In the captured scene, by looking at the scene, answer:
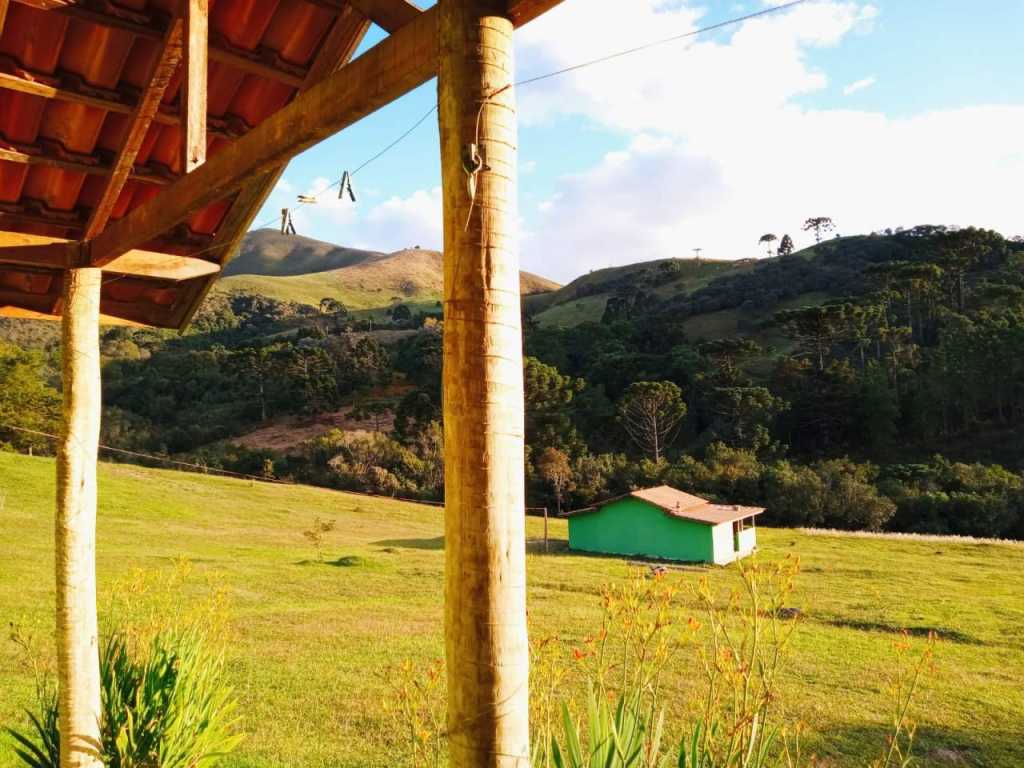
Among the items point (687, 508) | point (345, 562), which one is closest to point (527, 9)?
point (345, 562)

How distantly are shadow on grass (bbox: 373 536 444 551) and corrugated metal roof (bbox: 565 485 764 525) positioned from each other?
18.5 feet

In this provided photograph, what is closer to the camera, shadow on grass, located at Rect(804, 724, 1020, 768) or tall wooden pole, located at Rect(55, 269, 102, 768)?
tall wooden pole, located at Rect(55, 269, 102, 768)

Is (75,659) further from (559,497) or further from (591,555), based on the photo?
(559,497)

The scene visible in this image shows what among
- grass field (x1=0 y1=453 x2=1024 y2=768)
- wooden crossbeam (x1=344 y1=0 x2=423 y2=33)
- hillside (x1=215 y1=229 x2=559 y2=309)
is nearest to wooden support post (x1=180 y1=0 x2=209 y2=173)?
wooden crossbeam (x1=344 y1=0 x2=423 y2=33)

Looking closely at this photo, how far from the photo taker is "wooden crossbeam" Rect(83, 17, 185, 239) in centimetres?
364

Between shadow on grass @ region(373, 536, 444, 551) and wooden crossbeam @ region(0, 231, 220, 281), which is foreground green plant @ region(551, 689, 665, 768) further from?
shadow on grass @ region(373, 536, 444, 551)

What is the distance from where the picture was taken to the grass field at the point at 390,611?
8.83 m

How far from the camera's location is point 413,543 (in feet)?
94.7

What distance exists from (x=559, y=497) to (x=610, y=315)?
139ft

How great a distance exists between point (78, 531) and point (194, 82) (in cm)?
267

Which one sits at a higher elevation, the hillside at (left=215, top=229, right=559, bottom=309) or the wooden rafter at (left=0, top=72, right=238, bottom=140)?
the hillside at (left=215, top=229, right=559, bottom=309)

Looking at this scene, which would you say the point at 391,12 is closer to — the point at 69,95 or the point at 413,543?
the point at 69,95

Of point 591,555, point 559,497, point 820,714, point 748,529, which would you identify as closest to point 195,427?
point 559,497

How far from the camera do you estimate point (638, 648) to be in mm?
2883
